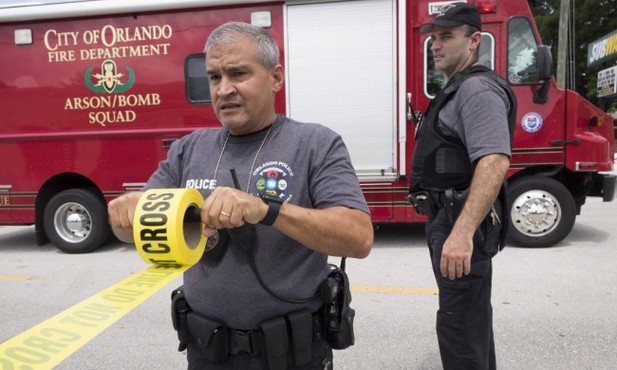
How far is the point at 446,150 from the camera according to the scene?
2.19 metres

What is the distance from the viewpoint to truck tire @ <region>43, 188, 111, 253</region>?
6.11 meters

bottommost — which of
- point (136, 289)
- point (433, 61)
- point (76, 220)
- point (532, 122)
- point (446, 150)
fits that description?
point (76, 220)

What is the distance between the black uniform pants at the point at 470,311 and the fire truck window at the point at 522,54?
3.86 meters

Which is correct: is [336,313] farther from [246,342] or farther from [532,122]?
[532,122]

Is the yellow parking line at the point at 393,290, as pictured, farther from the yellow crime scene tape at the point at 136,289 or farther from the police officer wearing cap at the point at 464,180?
the yellow crime scene tape at the point at 136,289

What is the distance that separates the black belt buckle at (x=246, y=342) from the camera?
1.49m

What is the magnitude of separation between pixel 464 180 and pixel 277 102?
3.86m

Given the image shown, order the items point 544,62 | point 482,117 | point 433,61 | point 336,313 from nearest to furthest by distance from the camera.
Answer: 1. point 336,313
2. point 482,117
3. point 544,62
4. point 433,61

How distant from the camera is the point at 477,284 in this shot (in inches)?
84.4

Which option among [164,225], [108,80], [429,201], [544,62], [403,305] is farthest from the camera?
[108,80]

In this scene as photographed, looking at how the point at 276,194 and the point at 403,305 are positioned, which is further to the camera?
the point at 403,305

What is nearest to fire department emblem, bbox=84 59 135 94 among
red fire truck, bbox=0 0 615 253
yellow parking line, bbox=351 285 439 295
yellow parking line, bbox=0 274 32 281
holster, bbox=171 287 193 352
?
red fire truck, bbox=0 0 615 253

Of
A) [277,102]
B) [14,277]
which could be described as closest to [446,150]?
[277,102]

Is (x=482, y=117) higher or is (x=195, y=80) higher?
(x=195, y=80)
